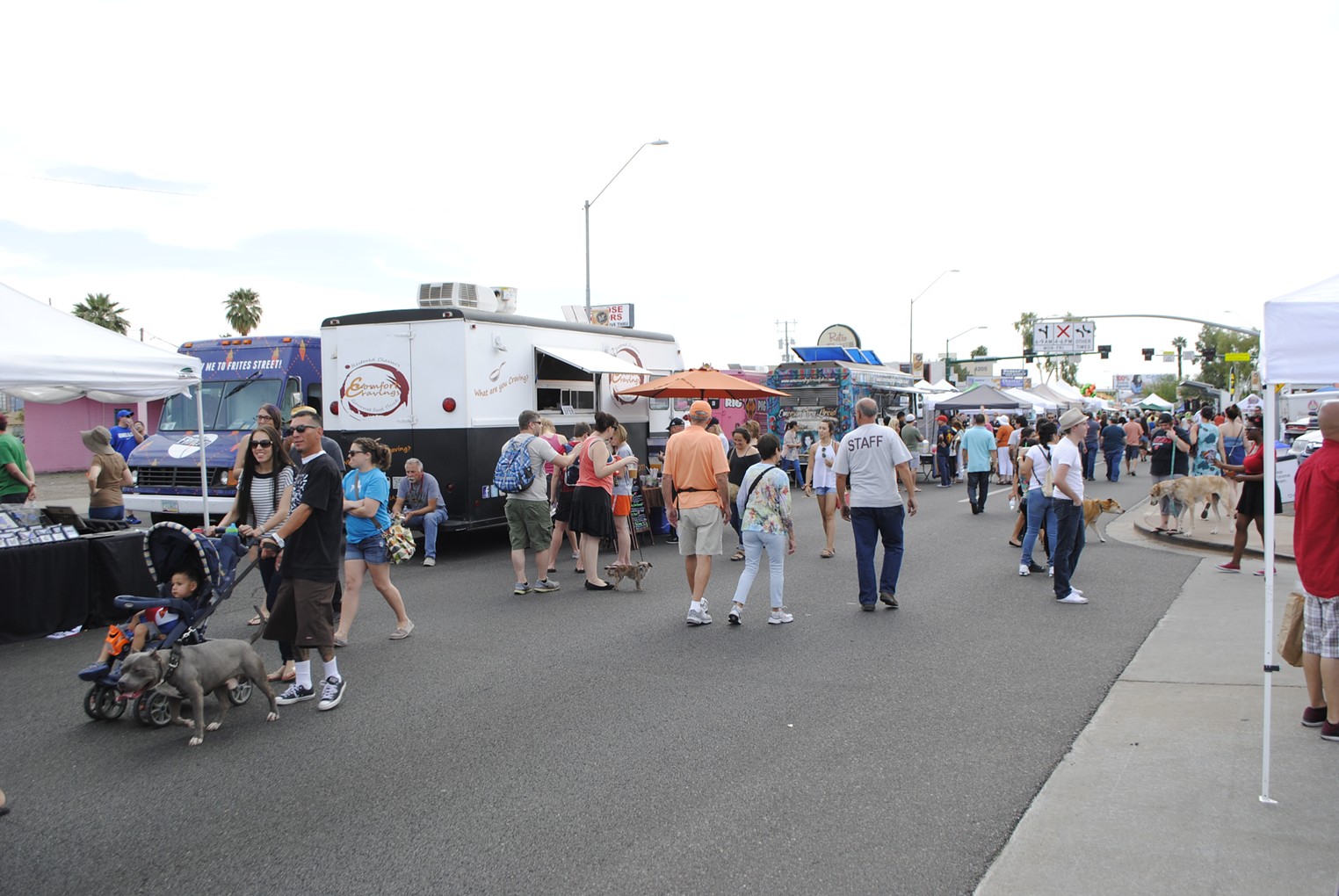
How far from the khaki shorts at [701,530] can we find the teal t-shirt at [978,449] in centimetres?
987

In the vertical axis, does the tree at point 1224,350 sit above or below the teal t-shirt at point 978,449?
above

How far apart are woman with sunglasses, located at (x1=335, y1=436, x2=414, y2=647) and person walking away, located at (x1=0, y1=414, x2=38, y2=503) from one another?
165 inches

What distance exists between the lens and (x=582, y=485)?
9.87m

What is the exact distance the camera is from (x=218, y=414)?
13188mm

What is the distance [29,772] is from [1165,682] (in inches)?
265

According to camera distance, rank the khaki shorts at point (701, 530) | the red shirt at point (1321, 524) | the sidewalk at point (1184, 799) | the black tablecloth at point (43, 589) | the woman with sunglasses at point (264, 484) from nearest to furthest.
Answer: the sidewalk at point (1184, 799) → the red shirt at point (1321, 524) → the woman with sunglasses at point (264, 484) → the black tablecloth at point (43, 589) → the khaki shorts at point (701, 530)

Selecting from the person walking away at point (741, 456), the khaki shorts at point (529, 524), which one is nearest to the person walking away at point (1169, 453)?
the person walking away at point (741, 456)

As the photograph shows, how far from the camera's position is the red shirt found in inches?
179

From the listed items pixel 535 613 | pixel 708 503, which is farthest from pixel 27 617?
pixel 708 503

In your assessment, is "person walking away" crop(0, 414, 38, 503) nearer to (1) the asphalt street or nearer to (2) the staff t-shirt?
(1) the asphalt street

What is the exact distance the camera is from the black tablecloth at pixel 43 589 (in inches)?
301

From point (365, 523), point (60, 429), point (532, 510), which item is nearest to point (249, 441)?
point (365, 523)

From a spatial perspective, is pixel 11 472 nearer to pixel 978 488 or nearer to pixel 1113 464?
pixel 978 488

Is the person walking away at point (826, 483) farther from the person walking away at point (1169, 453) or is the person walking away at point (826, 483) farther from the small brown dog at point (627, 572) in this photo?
the person walking away at point (1169, 453)
